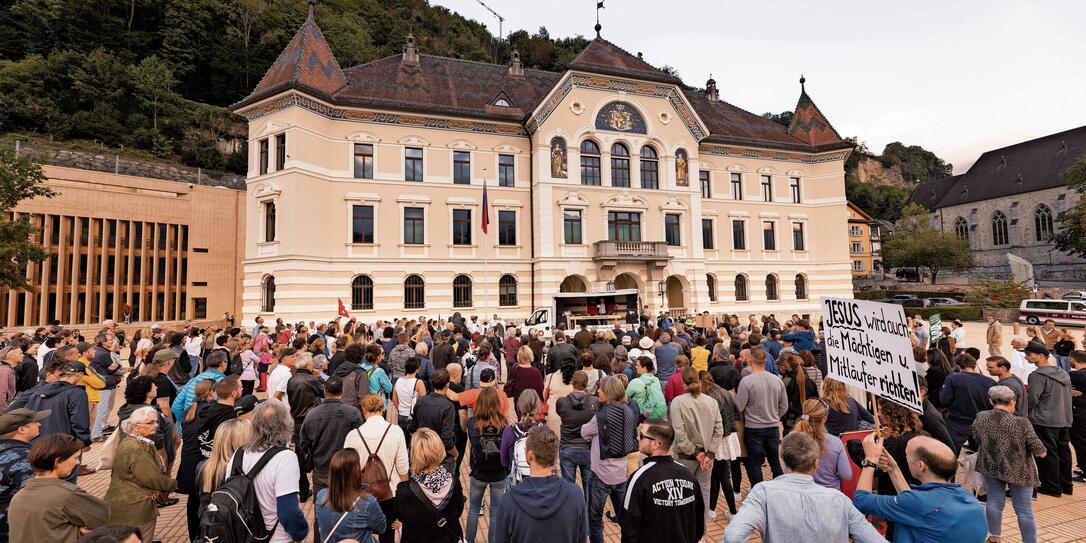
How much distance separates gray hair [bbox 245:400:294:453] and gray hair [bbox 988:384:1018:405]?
22.7 ft

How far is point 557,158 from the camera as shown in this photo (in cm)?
2817

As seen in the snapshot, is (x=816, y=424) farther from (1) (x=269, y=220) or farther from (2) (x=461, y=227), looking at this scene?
(1) (x=269, y=220)

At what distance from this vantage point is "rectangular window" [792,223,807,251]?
114 feet

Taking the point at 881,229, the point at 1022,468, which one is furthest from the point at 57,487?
the point at 881,229

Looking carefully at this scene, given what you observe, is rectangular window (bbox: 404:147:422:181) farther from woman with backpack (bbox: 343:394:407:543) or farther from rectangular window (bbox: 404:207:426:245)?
woman with backpack (bbox: 343:394:407:543)

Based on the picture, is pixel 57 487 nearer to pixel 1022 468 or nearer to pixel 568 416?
pixel 568 416

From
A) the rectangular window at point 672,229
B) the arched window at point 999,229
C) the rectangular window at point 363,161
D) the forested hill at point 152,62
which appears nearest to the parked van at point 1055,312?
the rectangular window at point 672,229

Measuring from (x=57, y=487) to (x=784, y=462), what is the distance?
16.1 feet

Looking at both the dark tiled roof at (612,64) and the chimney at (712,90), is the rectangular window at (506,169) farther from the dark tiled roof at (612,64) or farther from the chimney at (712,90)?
the chimney at (712,90)

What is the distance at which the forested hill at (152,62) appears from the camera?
36.8 meters

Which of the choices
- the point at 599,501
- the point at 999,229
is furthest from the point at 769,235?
the point at 999,229

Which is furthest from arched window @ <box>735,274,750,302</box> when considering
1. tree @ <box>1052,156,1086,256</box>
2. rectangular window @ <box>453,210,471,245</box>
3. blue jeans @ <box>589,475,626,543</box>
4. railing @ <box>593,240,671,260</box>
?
tree @ <box>1052,156,1086,256</box>

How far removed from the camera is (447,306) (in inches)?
1073

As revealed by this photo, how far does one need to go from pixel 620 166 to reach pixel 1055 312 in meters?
28.1
